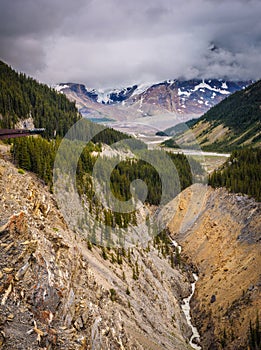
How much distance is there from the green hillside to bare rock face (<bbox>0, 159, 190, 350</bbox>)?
61.1m

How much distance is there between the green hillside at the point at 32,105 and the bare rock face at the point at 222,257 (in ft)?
178

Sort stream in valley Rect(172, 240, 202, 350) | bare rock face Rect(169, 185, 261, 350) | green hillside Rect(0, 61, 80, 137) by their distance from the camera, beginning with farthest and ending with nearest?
green hillside Rect(0, 61, 80, 137)
stream in valley Rect(172, 240, 202, 350)
bare rock face Rect(169, 185, 261, 350)

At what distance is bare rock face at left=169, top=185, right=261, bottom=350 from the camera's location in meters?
49.8

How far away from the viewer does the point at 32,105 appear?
117750 millimetres

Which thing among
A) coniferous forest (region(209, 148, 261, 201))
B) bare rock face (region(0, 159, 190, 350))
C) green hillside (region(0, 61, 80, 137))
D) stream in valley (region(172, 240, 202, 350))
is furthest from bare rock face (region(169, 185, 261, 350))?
green hillside (region(0, 61, 80, 137))

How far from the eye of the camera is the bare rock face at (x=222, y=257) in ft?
163

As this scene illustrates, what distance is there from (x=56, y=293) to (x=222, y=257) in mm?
49248

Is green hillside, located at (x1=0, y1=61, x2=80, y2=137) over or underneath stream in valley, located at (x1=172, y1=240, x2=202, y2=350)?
over

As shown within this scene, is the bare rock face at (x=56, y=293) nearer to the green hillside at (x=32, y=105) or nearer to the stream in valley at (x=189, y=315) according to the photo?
the stream in valley at (x=189, y=315)

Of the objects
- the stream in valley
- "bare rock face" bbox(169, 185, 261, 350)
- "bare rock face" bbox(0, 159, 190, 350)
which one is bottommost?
the stream in valley

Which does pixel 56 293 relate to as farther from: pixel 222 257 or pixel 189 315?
pixel 222 257

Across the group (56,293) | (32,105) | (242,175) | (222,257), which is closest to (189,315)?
(222,257)

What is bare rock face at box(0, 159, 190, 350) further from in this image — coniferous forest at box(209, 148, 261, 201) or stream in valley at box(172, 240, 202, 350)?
coniferous forest at box(209, 148, 261, 201)

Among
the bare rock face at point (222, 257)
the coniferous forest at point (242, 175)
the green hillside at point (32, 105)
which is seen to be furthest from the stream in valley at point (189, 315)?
the green hillside at point (32, 105)
